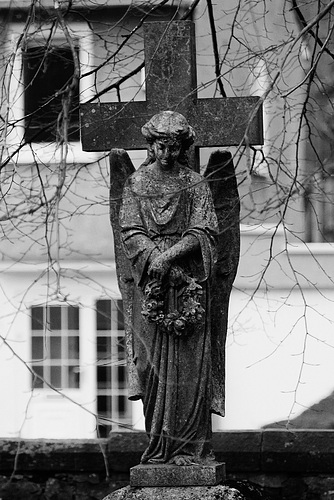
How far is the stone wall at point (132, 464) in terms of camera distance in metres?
11.9

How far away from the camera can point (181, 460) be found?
27.5 ft

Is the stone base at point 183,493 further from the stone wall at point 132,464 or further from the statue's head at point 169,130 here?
the stone wall at point 132,464

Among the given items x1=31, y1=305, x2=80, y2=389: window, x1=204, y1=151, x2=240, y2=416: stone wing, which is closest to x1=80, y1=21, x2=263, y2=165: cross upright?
x1=204, y1=151, x2=240, y2=416: stone wing

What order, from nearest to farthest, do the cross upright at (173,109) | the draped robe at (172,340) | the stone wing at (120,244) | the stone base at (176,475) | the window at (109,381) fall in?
the stone base at (176,475) → the draped robe at (172,340) → the stone wing at (120,244) → the cross upright at (173,109) → the window at (109,381)

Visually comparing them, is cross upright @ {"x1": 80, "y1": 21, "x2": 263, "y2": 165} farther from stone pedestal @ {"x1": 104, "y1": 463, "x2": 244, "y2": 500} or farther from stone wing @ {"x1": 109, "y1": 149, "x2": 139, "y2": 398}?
stone pedestal @ {"x1": 104, "y1": 463, "x2": 244, "y2": 500}

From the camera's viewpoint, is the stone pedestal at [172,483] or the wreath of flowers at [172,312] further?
the wreath of flowers at [172,312]

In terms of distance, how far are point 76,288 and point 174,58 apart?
875 centimetres

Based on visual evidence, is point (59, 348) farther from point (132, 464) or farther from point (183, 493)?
point (183, 493)

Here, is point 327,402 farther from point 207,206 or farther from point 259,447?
point 207,206

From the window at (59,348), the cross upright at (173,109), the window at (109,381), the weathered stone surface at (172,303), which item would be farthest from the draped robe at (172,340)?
the window at (59,348)

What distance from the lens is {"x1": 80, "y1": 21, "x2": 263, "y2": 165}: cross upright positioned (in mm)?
8945

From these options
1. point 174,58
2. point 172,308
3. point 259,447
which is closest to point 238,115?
point 174,58

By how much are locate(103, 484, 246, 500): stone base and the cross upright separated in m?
1.91

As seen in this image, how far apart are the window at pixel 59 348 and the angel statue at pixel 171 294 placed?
30.3ft
